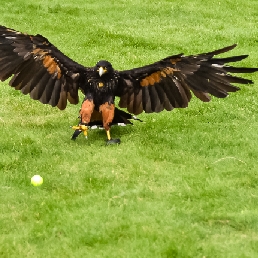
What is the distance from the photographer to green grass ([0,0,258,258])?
5.41 metres

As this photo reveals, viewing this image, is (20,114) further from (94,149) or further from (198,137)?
(198,137)

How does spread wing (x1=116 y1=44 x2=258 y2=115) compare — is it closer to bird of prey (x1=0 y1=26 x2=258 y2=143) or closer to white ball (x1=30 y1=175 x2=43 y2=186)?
bird of prey (x1=0 y1=26 x2=258 y2=143)

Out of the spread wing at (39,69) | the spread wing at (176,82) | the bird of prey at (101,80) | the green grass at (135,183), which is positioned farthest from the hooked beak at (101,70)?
the green grass at (135,183)

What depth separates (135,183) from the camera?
21.8 feet

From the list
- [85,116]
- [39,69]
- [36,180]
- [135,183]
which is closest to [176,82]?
[85,116]

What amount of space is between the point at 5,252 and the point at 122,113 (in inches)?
144

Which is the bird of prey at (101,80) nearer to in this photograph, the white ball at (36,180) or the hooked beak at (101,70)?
the hooked beak at (101,70)

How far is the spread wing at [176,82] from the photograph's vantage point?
741cm

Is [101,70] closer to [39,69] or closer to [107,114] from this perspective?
[107,114]

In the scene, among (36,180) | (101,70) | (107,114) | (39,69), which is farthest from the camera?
(107,114)

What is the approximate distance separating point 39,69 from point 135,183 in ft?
7.78

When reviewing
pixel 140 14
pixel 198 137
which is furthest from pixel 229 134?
pixel 140 14

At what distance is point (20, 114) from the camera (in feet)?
30.4

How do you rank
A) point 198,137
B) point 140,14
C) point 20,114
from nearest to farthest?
point 198,137 < point 20,114 < point 140,14
